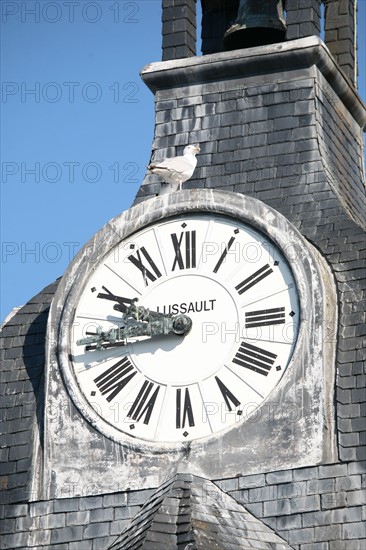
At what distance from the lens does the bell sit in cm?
3628

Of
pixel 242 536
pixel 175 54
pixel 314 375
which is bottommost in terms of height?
pixel 242 536

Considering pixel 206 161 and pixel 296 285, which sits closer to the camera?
pixel 296 285

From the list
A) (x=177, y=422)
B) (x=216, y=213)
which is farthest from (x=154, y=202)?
(x=177, y=422)

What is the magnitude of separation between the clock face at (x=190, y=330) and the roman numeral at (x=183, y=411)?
0.01 metres

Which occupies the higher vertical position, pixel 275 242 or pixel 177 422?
pixel 275 242

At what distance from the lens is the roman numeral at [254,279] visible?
1282 inches

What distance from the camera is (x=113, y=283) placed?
33.3 m

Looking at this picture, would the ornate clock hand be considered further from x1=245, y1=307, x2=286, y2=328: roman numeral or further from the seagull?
the seagull

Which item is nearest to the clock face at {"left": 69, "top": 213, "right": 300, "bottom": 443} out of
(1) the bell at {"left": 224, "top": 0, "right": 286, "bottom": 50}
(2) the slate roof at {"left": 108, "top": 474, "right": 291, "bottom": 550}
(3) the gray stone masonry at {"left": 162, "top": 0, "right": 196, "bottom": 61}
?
(2) the slate roof at {"left": 108, "top": 474, "right": 291, "bottom": 550}

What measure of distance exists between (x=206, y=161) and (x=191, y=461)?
5.03 metres

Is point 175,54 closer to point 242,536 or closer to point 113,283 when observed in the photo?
point 113,283

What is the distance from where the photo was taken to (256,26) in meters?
36.2

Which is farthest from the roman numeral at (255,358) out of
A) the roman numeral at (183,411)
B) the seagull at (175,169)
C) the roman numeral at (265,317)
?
the seagull at (175,169)

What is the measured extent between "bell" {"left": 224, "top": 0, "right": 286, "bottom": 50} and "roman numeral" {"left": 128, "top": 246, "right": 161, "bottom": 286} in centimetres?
444
